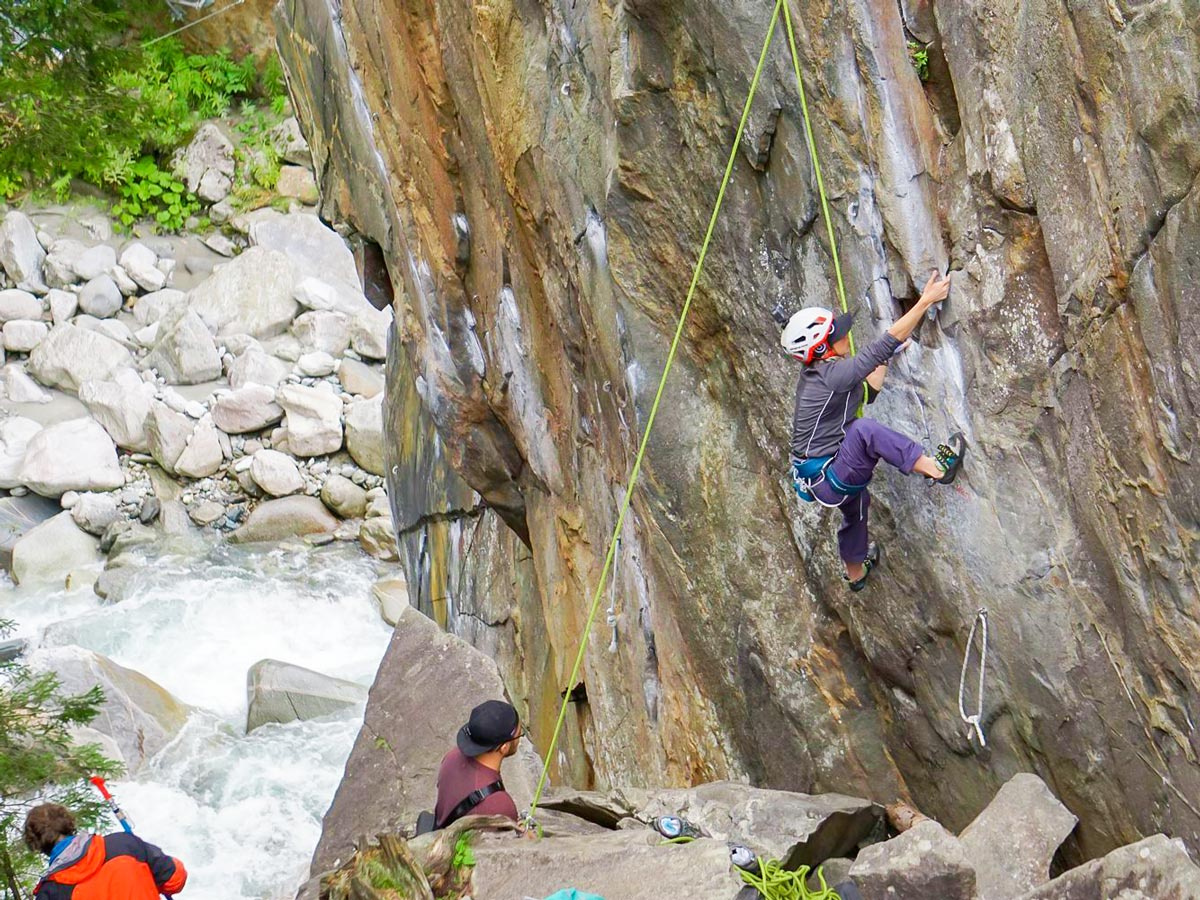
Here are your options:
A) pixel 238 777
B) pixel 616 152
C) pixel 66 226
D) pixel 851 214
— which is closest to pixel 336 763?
pixel 238 777

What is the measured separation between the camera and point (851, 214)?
5.61 m

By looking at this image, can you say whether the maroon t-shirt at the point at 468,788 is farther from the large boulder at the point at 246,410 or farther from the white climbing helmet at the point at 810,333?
the large boulder at the point at 246,410

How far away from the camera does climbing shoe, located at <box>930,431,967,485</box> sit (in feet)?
17.5

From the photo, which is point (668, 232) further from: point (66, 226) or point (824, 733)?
point (66, 226)

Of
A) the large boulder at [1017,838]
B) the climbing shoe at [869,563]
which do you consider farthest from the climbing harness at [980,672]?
the climbing shoe at [869,563]

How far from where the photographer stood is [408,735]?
8336mm

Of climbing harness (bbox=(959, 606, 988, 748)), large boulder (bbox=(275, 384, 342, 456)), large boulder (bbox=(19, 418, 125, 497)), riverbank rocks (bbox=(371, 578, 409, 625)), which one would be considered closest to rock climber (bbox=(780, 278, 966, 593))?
climbing harness (bbox=(959, 606, 988, 748))

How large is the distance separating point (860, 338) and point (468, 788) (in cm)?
295

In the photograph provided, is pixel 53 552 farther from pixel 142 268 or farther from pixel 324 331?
pixel 142 268

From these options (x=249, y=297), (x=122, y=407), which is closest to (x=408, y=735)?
(x=122, y=407)

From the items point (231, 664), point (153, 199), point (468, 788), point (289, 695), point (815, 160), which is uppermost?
point (815, 160)

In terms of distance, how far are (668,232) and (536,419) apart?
328 cm

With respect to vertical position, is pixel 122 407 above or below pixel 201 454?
above

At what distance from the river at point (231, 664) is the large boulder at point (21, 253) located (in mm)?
8644
